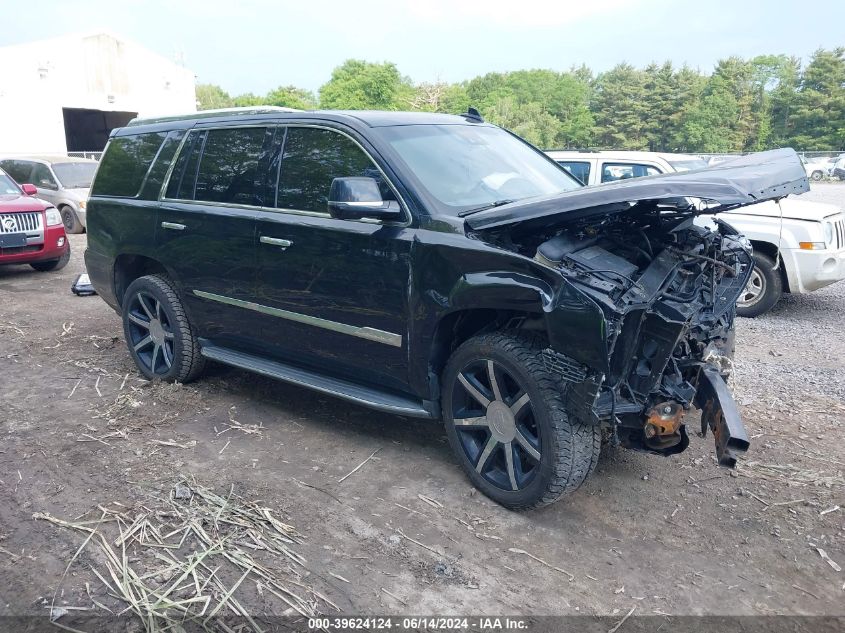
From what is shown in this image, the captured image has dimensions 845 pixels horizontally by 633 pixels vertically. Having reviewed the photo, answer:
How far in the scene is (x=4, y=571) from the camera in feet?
10.2

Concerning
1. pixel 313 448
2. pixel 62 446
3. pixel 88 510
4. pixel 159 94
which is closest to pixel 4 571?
pixel 88 510

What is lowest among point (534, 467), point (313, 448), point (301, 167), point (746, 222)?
point (313, 448)

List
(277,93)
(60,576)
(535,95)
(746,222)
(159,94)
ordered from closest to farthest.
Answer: (60,576)
(746,222)
(159,94)
(277,93)
(535,95)

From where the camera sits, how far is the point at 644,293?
3195 millimetres

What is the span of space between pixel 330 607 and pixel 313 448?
5.05 feet

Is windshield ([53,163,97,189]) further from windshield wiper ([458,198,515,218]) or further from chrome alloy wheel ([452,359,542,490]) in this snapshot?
chrome alloy wheel ([452,359,542,490])

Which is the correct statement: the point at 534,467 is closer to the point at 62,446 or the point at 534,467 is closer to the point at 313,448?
the point at 313,448

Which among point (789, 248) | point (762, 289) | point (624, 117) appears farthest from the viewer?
point (624, 117)

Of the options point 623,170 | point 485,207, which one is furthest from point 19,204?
point 485,207

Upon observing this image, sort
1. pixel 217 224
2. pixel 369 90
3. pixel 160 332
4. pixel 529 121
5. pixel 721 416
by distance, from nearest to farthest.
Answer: pixel 721 416 → pixel 217 224 → pixel 160 332 → pixel 529 121 → pixel 369 90

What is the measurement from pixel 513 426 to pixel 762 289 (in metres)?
5.16

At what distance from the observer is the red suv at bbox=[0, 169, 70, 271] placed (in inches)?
391

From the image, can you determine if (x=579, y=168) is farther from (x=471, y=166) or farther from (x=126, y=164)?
(x=126, y=164)

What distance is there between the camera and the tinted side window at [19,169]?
15.5 meters
